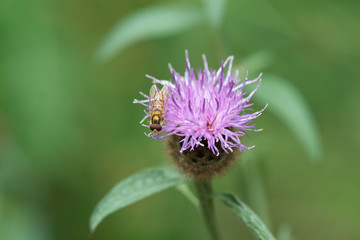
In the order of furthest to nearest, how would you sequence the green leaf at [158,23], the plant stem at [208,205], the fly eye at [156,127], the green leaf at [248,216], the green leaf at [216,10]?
the green leaf at [158,23] < the green leaf at [216,10] < the plant stem at [208,205] < the fly eye at [156,127] < the green leaf at [248,216]

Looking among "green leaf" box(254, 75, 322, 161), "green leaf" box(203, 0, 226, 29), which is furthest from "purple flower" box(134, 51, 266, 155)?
"green leaf" box(254, 75, 322, 161)

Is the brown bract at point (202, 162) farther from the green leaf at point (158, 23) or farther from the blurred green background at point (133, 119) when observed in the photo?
the green leaf at point (158, 23)

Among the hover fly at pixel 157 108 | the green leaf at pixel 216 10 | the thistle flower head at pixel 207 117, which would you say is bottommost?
the thistle flower head at pixel 207 117

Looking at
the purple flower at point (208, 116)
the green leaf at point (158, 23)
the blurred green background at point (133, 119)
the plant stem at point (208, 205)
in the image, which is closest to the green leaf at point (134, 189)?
the plant stem at point (208, 205)

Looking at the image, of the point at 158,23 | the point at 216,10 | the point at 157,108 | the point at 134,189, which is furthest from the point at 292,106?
the point at 134,189

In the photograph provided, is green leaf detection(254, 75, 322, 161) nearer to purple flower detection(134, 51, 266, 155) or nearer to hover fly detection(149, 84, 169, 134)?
purple flower detection(134, 51, 266, 155)

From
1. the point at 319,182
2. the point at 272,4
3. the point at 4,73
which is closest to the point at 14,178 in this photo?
the point at 4,73

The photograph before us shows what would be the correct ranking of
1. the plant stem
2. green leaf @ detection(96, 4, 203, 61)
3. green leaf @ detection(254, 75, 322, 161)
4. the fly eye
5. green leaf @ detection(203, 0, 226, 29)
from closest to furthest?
1. the fly eye
2. the plant stem
3. green leaf @ detection(203, 0, 226, 29)
4. green leaf @ detection(254, 75, 322, 161)
5. green leaf @ detection(96, 4, 203, 61)

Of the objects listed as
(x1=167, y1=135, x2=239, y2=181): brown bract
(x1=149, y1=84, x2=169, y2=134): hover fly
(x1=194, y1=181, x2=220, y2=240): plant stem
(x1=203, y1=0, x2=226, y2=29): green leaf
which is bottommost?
(x1=194, y1=181, x2=220, y2=240): plant stem
